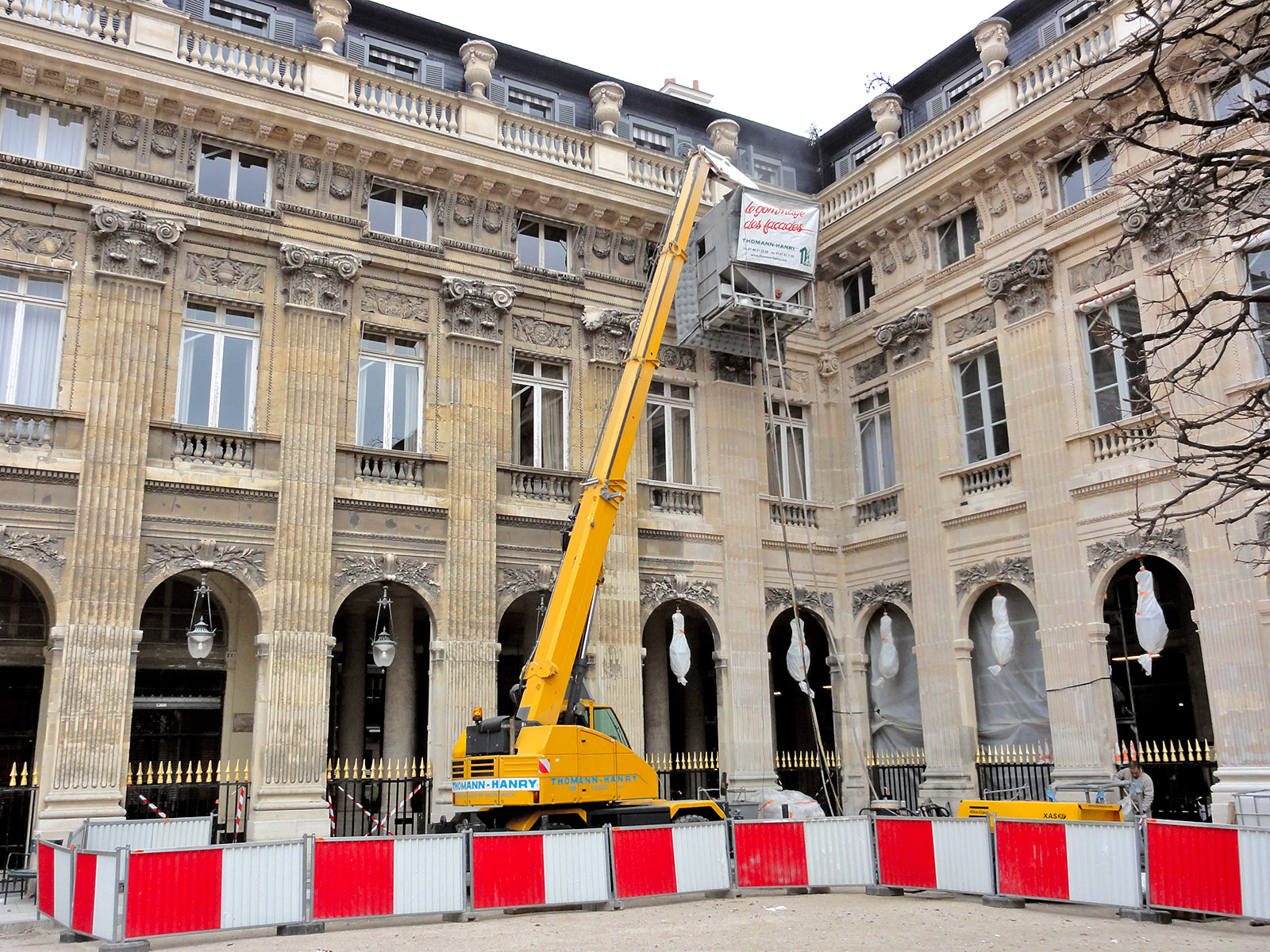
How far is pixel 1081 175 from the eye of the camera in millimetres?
19203

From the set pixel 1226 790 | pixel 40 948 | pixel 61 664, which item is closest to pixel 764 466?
pixel 1226 790

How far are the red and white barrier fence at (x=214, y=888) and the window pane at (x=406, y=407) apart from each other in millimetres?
9291

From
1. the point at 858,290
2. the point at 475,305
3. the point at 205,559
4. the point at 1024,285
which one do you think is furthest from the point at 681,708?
the point at 205,559

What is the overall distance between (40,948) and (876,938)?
7.86 m

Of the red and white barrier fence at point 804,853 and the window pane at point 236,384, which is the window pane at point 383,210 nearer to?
the window pane at point 236,384

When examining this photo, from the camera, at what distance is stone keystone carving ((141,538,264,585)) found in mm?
16766

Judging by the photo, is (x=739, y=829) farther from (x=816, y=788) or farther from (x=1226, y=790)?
(x=816, y=788)

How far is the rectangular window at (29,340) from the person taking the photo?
54.4 feet

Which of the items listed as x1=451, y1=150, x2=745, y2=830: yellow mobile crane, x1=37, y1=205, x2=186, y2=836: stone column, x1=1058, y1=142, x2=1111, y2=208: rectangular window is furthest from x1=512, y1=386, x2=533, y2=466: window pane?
x1=1058, y1=142, x2=1111, y2=208: rectangular window

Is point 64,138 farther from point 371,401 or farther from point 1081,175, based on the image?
point 1081,175

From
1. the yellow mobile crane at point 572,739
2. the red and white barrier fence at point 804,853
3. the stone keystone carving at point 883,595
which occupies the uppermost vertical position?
the stone keystone carving at point 883,595

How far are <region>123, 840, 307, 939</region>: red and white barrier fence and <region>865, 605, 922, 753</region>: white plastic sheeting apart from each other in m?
13.4

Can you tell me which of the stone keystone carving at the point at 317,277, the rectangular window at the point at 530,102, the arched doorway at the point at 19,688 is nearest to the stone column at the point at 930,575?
the rectangular window at the point at 530,102

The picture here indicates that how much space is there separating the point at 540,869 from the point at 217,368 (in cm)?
1025
